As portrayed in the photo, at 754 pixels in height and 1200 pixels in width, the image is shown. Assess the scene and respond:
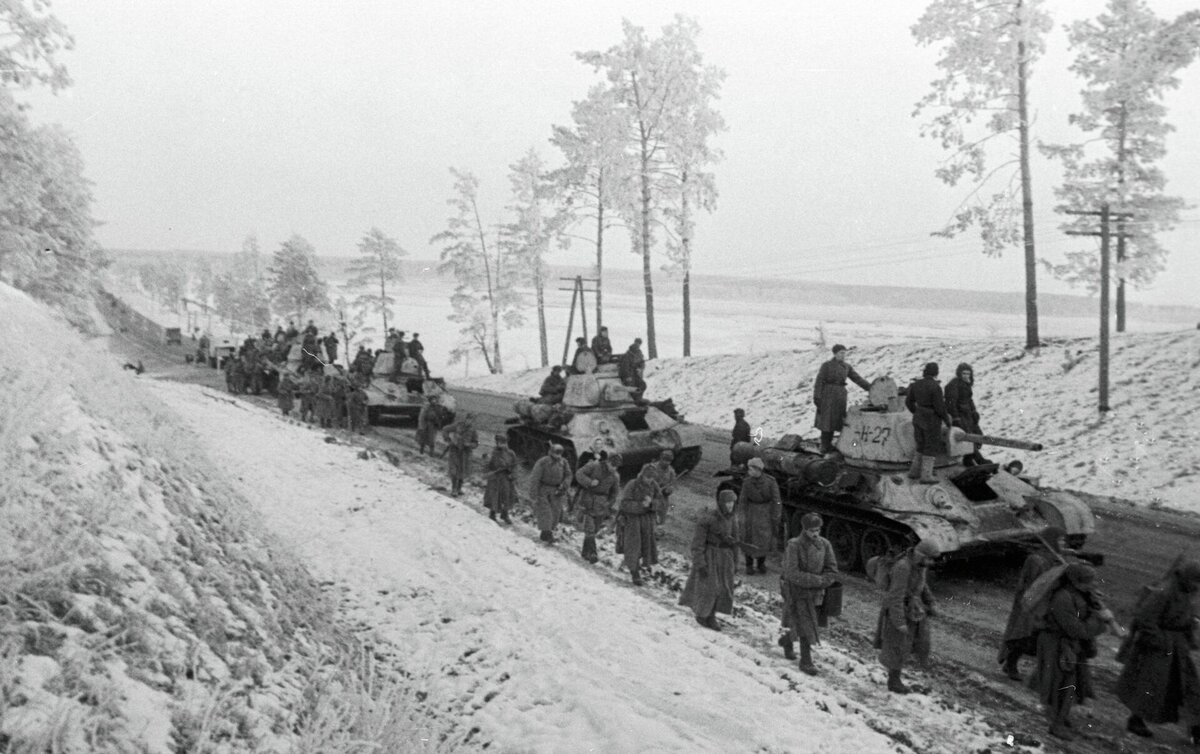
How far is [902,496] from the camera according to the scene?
406 inches

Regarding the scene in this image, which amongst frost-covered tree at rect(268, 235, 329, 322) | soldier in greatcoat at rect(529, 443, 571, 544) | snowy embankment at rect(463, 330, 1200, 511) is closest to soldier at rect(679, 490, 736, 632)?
soldier in greatcoat at rect(529, 443, 571, 544)

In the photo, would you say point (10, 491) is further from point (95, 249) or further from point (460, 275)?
point (460, 275)

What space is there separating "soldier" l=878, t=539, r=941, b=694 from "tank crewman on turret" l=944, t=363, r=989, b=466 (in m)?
4.68

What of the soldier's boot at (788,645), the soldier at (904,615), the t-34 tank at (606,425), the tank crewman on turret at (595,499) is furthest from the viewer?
the t-34 tank at (606,425)

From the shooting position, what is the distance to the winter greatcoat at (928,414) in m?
10.6

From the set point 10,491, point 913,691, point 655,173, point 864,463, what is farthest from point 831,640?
point 655,173

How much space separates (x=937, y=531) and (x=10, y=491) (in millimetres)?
9330

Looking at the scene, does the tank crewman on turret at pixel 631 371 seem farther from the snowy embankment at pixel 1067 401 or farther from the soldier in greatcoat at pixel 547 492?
the snowy embankment at pixel 1067 401

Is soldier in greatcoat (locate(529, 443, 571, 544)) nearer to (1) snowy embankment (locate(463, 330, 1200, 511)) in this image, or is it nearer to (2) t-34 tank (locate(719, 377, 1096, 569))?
(2) t-34 tank (locate(719, 377, 1096, 569))

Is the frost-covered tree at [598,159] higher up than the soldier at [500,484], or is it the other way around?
the frost-covered tree at [598,159]

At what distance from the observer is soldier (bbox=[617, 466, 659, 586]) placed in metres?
10.2

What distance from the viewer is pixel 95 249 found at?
33.2 meters

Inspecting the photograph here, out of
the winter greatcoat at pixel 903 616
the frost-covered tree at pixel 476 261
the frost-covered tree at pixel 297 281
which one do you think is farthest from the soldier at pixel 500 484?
the frost-covered tree at pixel 297 281

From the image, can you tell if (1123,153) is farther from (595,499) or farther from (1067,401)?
(595,499)
